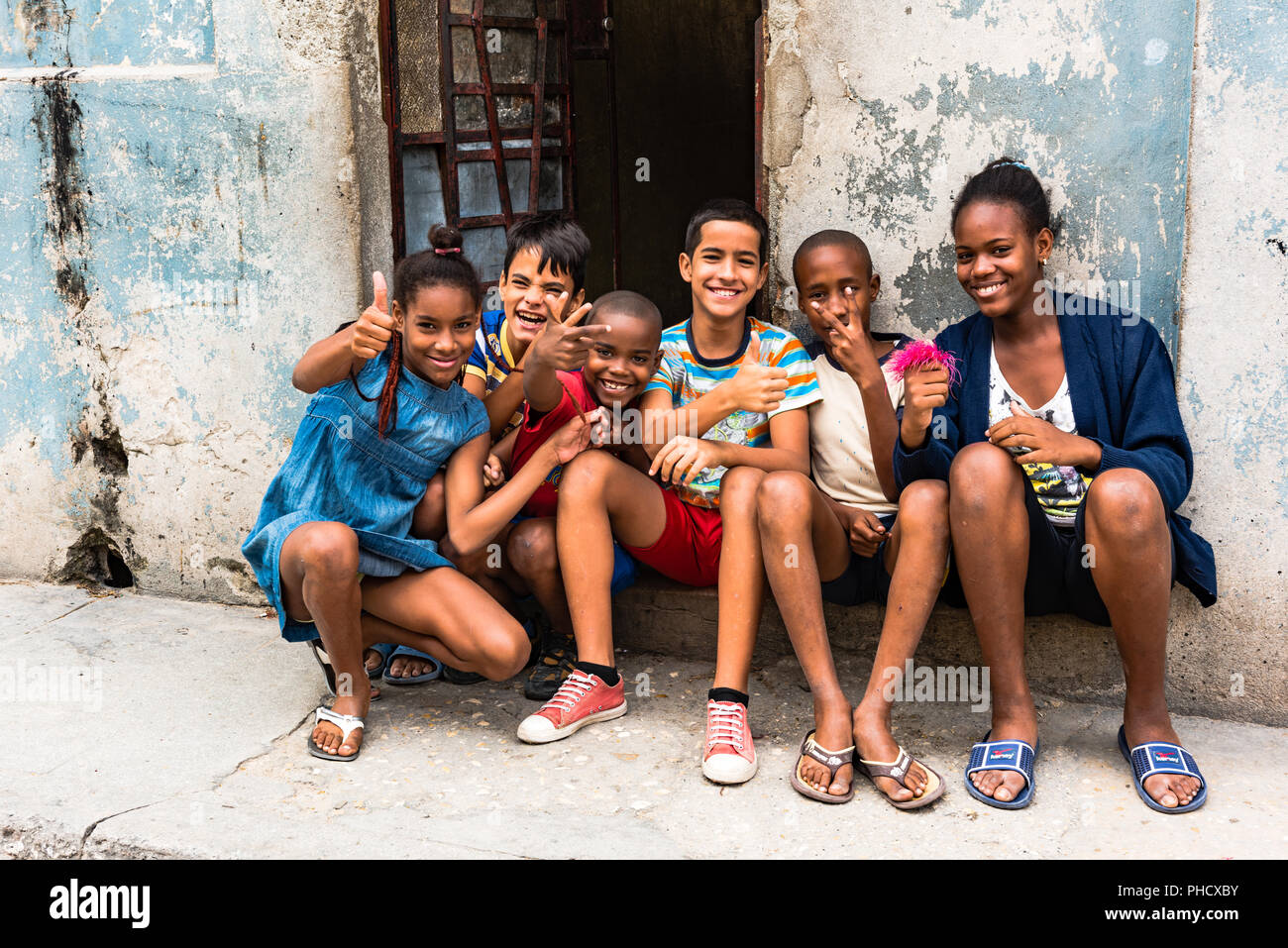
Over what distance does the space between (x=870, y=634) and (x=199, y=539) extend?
7.08 feet

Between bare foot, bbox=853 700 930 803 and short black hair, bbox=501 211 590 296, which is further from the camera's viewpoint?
short black hair, bbox=501 211 590 296

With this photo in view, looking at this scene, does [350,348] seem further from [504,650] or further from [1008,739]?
[1008,739]

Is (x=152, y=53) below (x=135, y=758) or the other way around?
the other way around

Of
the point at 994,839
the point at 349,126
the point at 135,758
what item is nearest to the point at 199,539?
the point at 135,758

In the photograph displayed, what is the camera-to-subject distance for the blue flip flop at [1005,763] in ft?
7.47

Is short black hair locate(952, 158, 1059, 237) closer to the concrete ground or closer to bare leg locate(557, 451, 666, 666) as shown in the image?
bare leg locate(557, 451, 666, 666)

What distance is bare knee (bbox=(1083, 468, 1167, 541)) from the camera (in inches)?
88.0

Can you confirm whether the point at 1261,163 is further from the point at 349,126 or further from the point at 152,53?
the point at 152,53

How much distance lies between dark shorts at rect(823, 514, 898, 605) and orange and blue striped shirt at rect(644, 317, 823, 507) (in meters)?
0.36

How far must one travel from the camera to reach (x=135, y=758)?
259 cm

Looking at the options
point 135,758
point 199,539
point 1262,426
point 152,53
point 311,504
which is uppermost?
point 152,53

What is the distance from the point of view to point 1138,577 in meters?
2.27

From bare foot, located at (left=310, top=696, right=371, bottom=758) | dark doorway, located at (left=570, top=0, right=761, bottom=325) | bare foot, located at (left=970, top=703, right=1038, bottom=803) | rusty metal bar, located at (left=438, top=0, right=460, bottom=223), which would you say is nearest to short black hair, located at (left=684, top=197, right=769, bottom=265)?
rusty metal bar, located at (left=438, top=0, right=460, bottom=223)

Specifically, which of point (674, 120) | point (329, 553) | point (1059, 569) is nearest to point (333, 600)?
point (329, 553)
